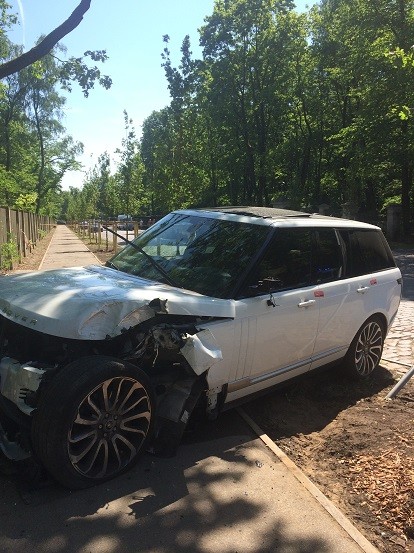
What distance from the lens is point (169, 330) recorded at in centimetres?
320

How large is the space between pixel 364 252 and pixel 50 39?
297 inches

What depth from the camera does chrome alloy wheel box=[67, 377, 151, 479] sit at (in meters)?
2.87

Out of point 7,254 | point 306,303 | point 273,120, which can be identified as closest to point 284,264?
point 306,303

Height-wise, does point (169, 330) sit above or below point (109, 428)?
above

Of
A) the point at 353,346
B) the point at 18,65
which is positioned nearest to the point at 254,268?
the point at 353,346

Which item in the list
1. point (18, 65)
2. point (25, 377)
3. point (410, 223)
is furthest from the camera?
point (410, 223)

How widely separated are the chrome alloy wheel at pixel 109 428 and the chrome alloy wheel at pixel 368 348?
2704 mm

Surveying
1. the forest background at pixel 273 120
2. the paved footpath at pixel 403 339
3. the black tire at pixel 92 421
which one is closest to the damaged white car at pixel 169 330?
the black tire at pixel 92 421

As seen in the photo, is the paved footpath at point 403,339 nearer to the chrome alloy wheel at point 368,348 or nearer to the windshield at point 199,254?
the chrome alloy wheel at point 368,348

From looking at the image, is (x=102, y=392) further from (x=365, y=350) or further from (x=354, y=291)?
(x=365, y=350)

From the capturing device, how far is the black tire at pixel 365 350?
4883 mm

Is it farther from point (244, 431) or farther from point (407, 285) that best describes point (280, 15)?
point (244, 431)

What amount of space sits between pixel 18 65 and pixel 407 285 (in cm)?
1029

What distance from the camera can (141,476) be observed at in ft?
10.1
